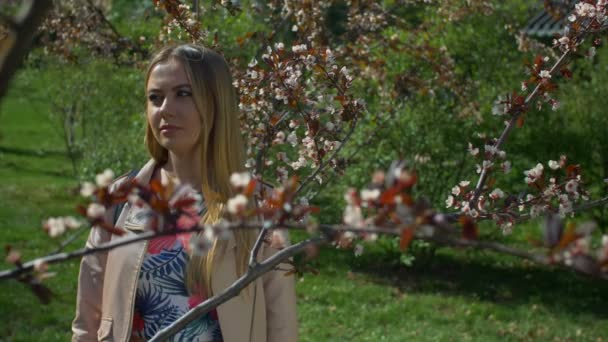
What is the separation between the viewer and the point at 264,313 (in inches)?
97.7

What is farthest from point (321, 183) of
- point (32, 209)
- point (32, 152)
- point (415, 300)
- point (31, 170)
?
point (32, 152)

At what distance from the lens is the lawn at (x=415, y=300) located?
6.05 meters

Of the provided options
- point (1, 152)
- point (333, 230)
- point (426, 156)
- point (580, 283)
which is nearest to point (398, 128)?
point (426, 156)

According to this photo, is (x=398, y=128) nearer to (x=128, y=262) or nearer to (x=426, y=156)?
(x=426, y=156)

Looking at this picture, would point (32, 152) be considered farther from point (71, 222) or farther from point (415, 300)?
point (71, 222)

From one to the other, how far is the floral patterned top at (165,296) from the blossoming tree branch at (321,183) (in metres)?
0.19

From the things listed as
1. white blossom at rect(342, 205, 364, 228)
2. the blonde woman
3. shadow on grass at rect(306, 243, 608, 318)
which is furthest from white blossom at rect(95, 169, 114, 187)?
shadow on grass at rect(306, 243, 608, 318)

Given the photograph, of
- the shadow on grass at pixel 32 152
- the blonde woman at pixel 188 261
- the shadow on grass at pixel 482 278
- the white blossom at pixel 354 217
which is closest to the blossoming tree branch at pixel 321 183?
the white blossom at pixel 354 217

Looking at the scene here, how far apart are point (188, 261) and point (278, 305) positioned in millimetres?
305

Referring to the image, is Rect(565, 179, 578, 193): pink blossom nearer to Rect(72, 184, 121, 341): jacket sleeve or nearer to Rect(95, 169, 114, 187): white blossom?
Rect(72, 184, 121, 341): jacket sleeve

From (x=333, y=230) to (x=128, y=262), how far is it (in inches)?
51.0

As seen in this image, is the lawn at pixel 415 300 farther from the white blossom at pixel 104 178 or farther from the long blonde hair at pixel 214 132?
the white blossom at pixel 104 178

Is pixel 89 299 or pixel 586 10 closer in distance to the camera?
pixel 89 299

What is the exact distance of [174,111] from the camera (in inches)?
94.4
